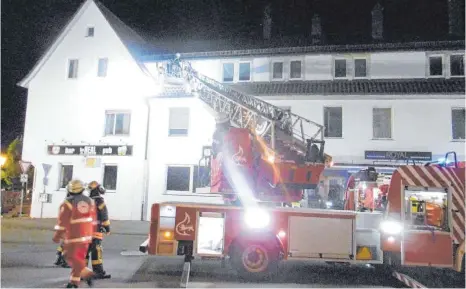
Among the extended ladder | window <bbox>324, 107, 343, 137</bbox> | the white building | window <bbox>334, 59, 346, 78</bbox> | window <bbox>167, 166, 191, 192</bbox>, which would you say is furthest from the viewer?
window <bbox>334, 59, 346, 78</bbox>

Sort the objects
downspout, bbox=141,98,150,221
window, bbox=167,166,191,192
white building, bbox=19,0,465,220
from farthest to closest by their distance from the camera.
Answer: window, bbox=167,166,191,192 < downspout, bbox=141,98,150,221 < white building, bbox=19,0,465,220

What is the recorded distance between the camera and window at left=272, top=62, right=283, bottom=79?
19656 millimetres

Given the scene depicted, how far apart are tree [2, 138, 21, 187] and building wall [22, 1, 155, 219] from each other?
15.2 metres

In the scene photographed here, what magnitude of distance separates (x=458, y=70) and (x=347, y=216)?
14.3 metres

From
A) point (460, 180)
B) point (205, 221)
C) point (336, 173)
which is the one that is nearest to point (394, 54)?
point (336, 173)

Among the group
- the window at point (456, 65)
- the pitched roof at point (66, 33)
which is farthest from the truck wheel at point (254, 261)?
the window at point (456, 65)

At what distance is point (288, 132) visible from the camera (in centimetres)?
1034

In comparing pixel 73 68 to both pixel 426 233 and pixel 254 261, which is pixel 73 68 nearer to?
pixel 254 261

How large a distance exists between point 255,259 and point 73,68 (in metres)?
16.3

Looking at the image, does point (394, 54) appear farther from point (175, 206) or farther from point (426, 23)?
point (175, 206)

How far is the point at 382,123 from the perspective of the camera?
17.9 metres

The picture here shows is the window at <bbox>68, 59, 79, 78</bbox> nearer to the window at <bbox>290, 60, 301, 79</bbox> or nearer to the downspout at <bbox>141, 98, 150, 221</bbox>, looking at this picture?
the downspout at <bbox>141, 98, 150, 221</bbox>

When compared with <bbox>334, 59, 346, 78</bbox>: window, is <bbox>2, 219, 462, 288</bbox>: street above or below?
below

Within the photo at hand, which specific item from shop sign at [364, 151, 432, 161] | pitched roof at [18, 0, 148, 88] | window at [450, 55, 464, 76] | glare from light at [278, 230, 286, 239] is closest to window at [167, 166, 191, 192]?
pitched roof at [18, 0, 148, 88]
